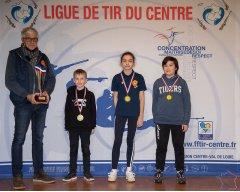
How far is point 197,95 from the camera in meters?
4.64

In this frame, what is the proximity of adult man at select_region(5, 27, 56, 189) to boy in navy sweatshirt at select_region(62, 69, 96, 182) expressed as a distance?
28cm

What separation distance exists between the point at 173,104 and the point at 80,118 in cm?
103

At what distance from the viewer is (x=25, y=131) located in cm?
403

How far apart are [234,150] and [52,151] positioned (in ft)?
7.25

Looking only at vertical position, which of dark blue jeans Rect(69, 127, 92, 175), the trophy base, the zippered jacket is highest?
the zippered jacket

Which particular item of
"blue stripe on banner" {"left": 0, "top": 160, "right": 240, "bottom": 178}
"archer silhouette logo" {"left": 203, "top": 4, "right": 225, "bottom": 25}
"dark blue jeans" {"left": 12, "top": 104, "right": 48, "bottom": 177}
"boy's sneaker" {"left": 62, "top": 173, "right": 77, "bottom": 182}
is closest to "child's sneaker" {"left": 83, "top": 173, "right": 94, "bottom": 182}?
"boy's sneaker" {"left": 62, "top": 173, "right": 77, "bottom": 182}

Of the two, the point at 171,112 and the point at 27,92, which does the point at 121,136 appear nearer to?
the point at 171,112

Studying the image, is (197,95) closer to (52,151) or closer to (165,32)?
(165,32)

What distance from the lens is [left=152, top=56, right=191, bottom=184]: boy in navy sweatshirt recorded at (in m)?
4.16

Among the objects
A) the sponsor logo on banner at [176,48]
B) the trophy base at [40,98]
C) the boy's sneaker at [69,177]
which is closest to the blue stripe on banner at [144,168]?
the boy's sneaker at [69,177]

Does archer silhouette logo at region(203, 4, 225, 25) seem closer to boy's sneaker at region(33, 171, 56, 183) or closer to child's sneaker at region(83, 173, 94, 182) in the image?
child's sneaker at region(83, 173, 94, 182)

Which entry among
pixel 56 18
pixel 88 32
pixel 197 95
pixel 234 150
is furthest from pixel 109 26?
pixel 234 150

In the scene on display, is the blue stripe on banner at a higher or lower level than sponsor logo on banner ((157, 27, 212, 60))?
lower

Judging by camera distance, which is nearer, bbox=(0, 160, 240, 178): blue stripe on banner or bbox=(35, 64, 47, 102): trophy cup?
bbox=(35, 64, 47, 102): trophy cup
